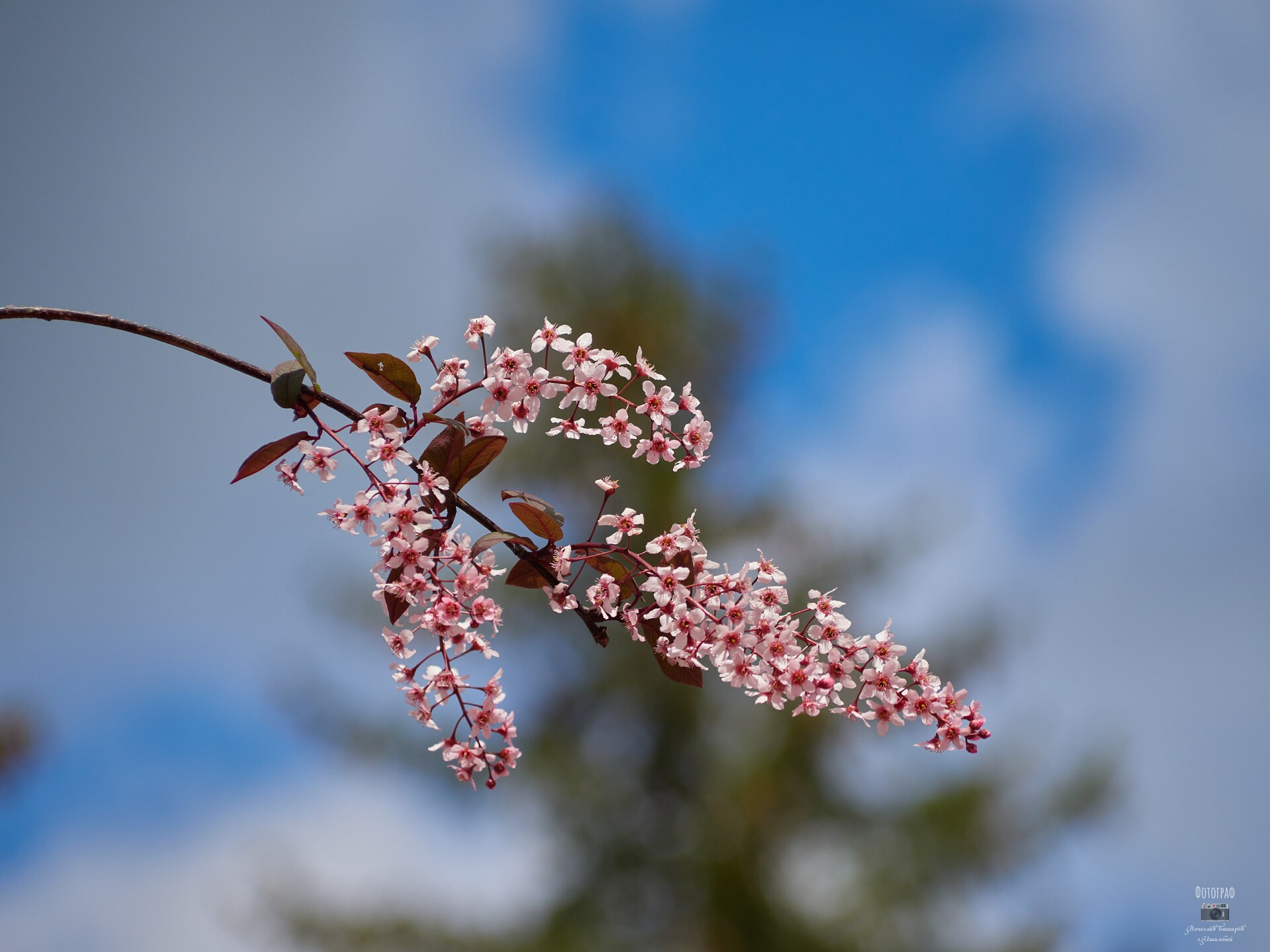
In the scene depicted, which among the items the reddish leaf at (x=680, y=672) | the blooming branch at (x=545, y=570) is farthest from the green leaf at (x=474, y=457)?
the reddish leaf at (x=680, y=672)

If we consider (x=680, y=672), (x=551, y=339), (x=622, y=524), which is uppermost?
(x=551, y=339)

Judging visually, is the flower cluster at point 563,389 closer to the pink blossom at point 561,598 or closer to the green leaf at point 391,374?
the green leaf at point 391,374

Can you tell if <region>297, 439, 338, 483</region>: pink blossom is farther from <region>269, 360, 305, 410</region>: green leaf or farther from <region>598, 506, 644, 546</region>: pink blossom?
<region>598, 506, 644, 546</region>: pink blossom

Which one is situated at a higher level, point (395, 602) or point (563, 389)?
point (563, 389)

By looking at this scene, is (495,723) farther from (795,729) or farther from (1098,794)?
(1098,794)

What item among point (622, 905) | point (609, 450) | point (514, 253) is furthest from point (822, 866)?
point (514, 253)

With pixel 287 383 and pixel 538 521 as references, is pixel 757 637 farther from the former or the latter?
pixel 287 383

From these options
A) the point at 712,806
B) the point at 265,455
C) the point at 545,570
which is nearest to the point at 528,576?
the point at 545,570
